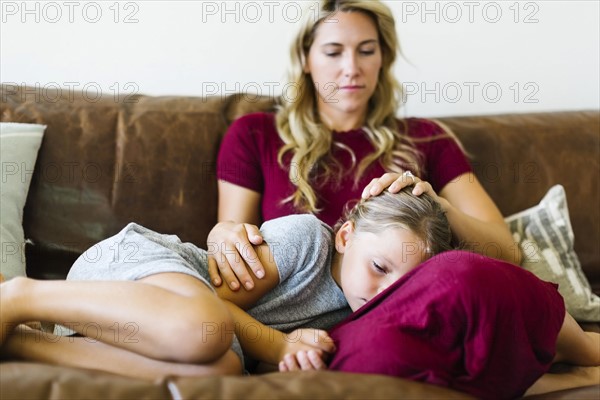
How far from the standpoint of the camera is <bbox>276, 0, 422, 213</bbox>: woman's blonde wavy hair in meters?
1.95

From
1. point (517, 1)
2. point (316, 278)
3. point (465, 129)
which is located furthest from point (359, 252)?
point (517, 1)

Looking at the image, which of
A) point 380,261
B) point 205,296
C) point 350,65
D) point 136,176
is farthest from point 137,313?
point 350,65

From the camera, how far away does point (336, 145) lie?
2.02 m

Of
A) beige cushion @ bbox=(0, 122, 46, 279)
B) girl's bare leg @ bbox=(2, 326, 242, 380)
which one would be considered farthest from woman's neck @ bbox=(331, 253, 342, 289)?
beige cushion @ bbox=(0, 122, 46, 279)

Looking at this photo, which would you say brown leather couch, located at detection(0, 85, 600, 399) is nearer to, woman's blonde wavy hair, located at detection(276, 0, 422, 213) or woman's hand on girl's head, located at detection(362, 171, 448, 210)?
woman's blonde wavy hair, located at detection(276, 0, 422, 213)

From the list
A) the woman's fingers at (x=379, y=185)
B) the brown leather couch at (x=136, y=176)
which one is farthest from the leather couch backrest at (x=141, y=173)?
the woman's fingers at (x=379, y=185)

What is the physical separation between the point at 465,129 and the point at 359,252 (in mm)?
783

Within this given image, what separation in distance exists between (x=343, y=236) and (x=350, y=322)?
27 cm

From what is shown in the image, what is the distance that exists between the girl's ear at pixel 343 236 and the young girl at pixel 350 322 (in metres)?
0.10

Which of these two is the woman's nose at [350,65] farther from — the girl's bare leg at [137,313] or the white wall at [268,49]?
the girl's bare leg at [137,313]

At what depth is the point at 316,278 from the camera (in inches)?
62.0

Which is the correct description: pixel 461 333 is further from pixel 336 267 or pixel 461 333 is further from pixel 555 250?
Answer: pixel 555 250

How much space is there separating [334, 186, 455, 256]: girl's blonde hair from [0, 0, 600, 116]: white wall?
0.70m

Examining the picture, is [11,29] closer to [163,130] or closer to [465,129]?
[163,130]
